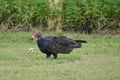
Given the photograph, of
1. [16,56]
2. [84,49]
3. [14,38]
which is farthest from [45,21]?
[16,56]

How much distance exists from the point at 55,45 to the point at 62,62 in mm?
512

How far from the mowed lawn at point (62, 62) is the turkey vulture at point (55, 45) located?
20 cm

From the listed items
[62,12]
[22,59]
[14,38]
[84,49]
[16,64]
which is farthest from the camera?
[62,12]

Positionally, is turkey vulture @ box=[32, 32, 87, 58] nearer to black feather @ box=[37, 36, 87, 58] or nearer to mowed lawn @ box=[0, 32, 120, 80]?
black feather @ box=[37, 36, 87, 58]

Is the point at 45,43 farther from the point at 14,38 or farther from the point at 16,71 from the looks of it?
the point at 14,38

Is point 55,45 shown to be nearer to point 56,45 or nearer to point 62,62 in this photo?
point 56,45

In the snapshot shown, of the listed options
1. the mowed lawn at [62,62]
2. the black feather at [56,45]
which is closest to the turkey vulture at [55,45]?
the black feather at [56,45]

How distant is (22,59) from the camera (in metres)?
11.2

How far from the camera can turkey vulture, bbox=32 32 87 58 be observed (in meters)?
11.0

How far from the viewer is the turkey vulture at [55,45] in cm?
1102

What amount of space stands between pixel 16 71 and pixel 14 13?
7.92m

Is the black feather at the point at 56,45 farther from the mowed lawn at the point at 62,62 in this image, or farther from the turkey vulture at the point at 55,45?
the mowed lawn at the point at 62,62

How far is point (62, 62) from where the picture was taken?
35.4 ft

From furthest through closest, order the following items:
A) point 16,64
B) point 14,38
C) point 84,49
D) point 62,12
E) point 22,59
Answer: point 62,12 → point 14,38 → point 84,49 → point 22,59 → point 16,64
